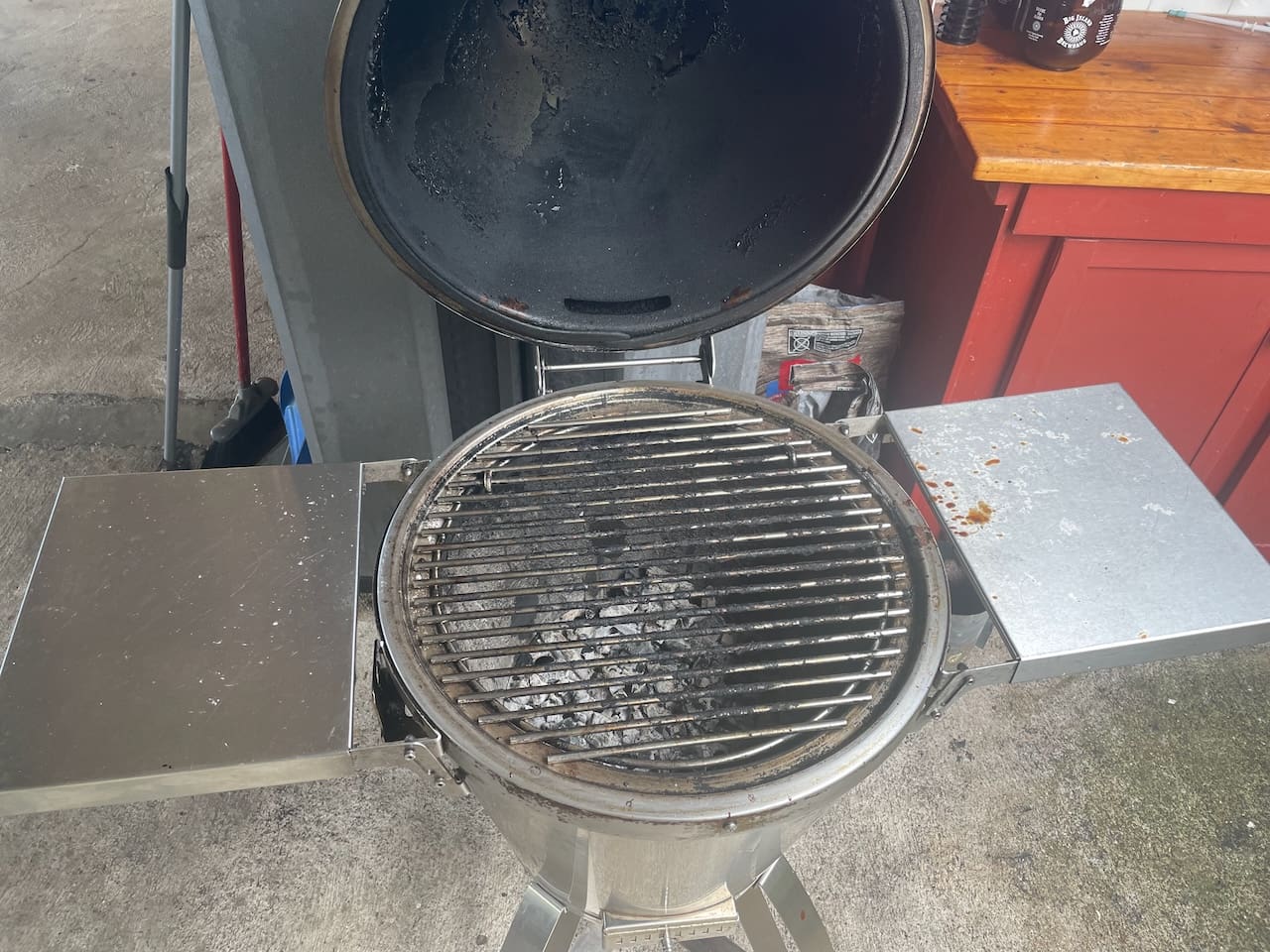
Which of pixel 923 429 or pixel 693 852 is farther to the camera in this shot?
pixel 923 429

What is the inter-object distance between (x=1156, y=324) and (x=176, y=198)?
206 cm

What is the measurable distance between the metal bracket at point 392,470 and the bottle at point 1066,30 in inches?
58.9

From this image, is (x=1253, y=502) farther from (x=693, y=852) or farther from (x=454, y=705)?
(x=454, y=705)

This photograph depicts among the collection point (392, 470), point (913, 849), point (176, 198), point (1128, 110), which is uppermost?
point (1128, 110)

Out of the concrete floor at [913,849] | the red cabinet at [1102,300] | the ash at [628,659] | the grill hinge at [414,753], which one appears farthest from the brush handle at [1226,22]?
the grill hinge at [414,753]

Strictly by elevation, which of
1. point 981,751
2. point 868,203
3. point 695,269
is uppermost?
point 868,203

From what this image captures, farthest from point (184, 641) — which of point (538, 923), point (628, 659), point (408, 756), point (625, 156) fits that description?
point (625, 156)

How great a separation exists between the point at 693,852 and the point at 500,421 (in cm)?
60

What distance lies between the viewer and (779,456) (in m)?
1.24

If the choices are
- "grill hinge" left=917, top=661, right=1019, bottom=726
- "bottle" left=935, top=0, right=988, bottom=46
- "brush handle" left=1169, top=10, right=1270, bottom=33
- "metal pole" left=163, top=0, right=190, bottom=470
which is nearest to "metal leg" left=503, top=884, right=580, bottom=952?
"grill hinge" left=917, top=661, right=1019, bottom=726

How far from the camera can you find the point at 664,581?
115 cm

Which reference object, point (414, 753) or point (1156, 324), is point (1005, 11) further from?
point (414, 753)

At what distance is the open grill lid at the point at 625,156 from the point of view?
1072mm

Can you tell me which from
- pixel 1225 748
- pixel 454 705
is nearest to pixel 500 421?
pixel 454 705
